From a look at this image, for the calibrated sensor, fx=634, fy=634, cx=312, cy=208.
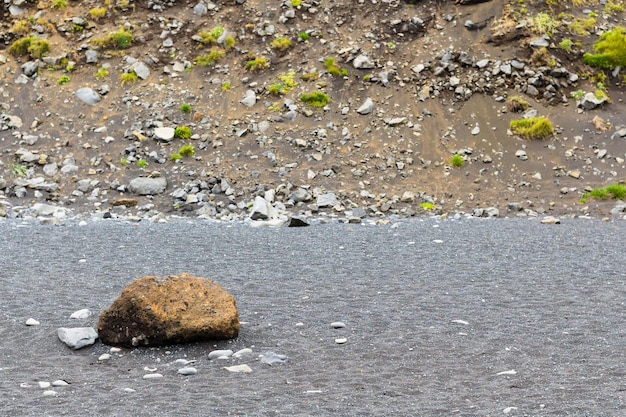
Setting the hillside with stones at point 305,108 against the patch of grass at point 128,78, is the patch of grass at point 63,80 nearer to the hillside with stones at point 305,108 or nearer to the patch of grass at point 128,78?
the hillside with stones at point 305,108

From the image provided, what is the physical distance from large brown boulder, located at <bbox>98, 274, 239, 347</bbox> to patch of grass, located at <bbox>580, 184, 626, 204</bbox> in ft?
55.4

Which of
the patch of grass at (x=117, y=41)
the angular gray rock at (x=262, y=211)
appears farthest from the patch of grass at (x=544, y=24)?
the patch of grass at (x=117, y=41)

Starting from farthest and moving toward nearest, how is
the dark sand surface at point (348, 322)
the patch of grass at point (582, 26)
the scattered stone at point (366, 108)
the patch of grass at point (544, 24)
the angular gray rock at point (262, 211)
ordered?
the patch of grass at point (582, 26), the patch of grass at point (544, 24), the scattered stone at point (366, 108), the angular gray rock at point (262, 211), the dark sand surface at point (348, 322)

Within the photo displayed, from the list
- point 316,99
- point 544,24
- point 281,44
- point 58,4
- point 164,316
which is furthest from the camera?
point 58,4

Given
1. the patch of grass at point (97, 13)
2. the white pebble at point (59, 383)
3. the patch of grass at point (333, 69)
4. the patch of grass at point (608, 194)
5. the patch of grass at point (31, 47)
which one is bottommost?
the patch of grass at point (608, 194)

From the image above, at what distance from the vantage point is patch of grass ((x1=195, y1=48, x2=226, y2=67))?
26.9 meters

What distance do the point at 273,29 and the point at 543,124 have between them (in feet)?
39.2

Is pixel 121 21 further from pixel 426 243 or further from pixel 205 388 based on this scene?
pixel 205 388

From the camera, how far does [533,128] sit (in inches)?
942

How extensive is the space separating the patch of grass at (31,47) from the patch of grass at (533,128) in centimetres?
1992

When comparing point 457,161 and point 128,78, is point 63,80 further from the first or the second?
point 457,161

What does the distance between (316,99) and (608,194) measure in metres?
11.2

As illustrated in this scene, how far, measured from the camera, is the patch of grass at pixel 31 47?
27375 millimetres

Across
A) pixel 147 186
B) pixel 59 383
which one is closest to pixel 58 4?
pixel 147 186
